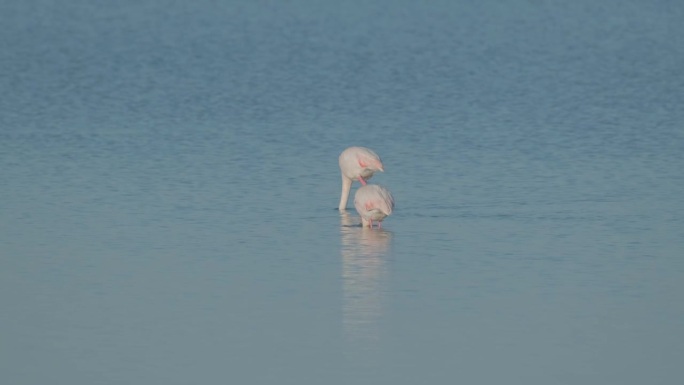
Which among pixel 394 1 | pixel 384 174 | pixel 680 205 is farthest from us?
pixel 394 1

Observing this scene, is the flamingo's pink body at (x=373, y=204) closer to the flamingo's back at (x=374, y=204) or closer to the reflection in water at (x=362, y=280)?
the flamingo's back at (x=374, y=204)

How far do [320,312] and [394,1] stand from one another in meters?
39.7

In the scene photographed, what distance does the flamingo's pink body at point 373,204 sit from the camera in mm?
14805

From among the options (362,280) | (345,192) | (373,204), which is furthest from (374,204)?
(362,280)

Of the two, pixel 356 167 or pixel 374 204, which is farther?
pixel 356 167

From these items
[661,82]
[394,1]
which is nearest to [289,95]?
[661,82]

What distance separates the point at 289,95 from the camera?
2738 cm

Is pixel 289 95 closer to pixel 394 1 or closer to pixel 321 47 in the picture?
pixel 321 47

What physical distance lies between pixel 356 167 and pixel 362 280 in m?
3.58

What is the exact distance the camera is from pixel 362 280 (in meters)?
12.7

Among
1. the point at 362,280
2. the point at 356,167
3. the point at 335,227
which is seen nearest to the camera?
the point at 362,280

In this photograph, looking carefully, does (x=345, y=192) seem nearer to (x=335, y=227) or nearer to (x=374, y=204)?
(x=335, y=227)

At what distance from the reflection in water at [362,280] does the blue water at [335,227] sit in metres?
0.03

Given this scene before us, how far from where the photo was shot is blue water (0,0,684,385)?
421 inches
